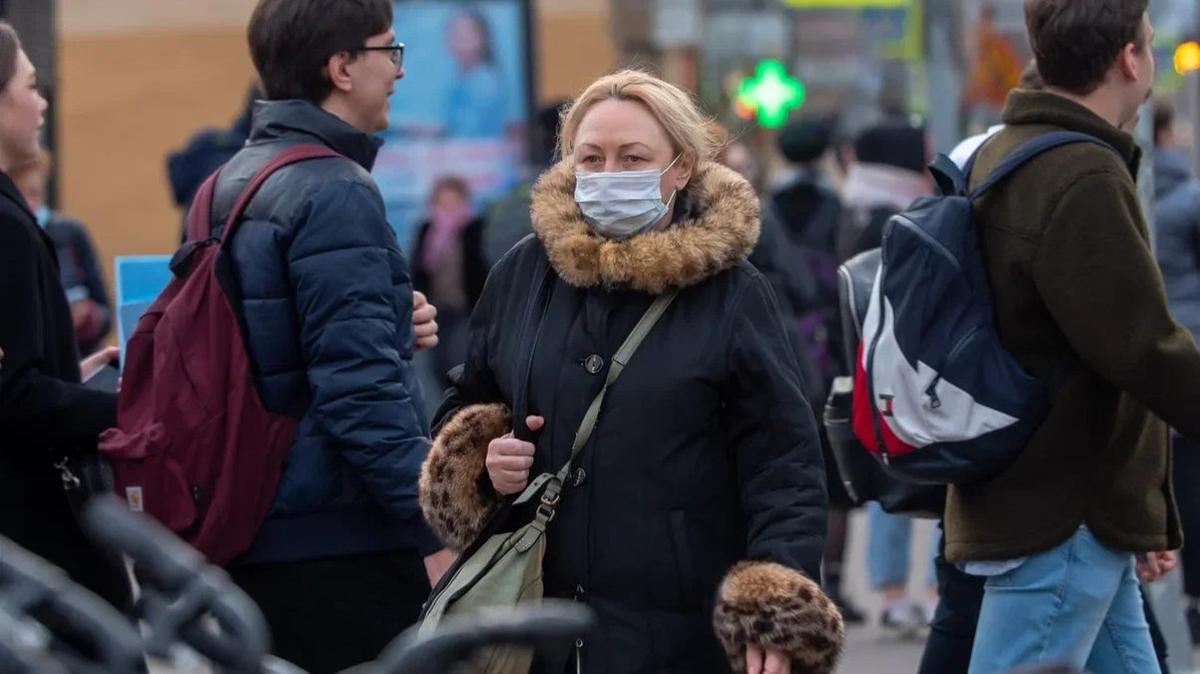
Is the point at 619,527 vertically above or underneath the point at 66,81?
above

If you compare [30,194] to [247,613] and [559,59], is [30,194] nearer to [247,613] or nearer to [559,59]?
[247,613]

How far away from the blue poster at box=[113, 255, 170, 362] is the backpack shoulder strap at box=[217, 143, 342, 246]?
546mm

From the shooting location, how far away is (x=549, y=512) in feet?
12.7

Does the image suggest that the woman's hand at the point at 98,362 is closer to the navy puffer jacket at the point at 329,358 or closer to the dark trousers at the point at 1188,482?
the navy puffer jacket at the point at 329,358

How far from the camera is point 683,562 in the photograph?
12.6 ft

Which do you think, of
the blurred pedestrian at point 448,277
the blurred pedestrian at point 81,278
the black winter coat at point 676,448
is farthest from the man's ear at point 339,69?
the blurred pedestrian at point 448,277

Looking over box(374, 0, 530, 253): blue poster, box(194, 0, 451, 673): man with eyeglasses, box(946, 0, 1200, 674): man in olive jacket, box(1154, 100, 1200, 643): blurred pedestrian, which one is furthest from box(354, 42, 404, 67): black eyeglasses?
box(374, 0, 530, 253): blue poster

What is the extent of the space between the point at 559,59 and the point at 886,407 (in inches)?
812

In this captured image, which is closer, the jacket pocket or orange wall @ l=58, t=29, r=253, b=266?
the jacket pocket

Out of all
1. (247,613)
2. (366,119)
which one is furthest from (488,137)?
(247,613)

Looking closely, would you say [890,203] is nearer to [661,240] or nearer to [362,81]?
[362,81]

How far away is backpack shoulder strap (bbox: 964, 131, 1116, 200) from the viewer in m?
4.29

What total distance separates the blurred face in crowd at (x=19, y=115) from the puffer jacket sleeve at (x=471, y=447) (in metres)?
1.31

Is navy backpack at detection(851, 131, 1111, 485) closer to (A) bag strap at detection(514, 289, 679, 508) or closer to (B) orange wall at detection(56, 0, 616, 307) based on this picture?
(A) bag strap at detection(514, 289, 679, 508)
